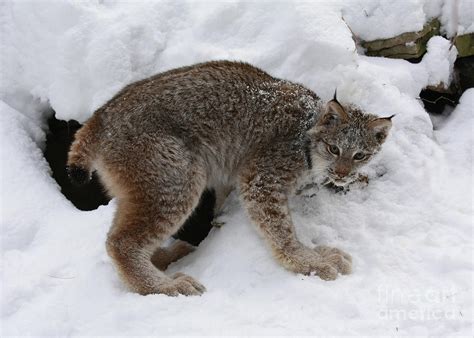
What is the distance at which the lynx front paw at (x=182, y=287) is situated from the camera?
4023mm

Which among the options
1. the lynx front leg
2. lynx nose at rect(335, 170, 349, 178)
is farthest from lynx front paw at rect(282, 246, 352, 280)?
lynx nose at rect(335, 170, 349, 178)

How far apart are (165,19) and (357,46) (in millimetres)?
2323

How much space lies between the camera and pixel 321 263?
413 cm

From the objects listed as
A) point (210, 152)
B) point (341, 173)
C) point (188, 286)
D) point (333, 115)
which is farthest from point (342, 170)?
point (188, 286)

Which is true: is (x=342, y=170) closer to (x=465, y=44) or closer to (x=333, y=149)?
(x=333, y=149)

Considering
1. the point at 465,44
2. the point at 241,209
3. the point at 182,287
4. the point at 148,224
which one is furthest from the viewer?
the point at 465,44

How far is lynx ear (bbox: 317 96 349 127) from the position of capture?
14.3ft

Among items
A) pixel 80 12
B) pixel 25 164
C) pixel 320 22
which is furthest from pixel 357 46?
pixel 25 164

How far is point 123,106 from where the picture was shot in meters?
4.41

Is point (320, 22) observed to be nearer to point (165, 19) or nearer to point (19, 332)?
point (165, 19)

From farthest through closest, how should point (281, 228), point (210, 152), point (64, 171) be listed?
point (64, 171), point (210, 152), point (281, 228)

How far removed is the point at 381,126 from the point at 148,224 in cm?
224
